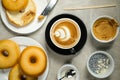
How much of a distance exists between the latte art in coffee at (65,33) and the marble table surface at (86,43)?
0.18ft

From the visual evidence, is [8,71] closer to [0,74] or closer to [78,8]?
[0,74]

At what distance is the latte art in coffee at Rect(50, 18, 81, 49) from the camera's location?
0.98 meters

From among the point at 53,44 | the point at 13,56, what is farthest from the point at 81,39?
the point at 13,56

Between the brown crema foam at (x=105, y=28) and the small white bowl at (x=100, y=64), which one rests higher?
the brown crema foam at (x=105, y=28)

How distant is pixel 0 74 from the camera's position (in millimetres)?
1006

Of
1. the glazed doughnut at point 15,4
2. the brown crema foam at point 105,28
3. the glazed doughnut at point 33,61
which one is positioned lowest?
the glazed doughnut at point 33,61

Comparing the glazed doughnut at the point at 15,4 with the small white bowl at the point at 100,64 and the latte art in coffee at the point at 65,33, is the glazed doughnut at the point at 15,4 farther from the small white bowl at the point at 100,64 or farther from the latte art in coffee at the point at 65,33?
the small white bowl at the point at 100,64

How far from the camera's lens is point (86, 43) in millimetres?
1029

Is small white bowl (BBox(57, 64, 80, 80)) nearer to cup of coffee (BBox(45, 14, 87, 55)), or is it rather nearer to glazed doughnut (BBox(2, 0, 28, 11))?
cup of coffee (BBox(45, 14, 87, 55))

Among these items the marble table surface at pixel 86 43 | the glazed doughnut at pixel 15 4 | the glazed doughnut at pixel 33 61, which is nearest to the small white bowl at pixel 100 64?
the marble table surface at pixel 86 43

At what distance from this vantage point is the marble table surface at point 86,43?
1020 millimetres

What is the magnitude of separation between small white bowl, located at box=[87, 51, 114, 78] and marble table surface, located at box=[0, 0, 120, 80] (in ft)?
0.09

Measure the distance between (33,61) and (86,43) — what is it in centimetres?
17

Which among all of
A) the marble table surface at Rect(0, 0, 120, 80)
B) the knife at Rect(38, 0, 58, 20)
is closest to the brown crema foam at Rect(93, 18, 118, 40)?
the marble table surface at Rect(0, 0, 120, 80)
